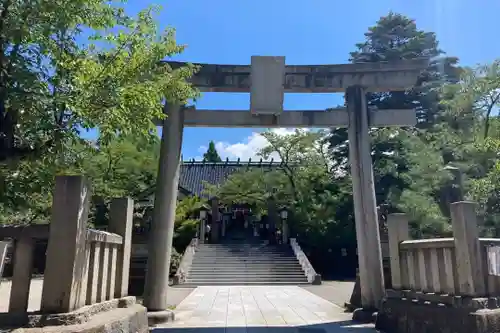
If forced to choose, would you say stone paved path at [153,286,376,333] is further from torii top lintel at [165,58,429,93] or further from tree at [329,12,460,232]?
tree at [329,12,460,232]

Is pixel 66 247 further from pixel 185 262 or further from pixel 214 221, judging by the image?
pixel 214 221

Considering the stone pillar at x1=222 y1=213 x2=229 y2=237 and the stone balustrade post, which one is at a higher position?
the stone pillar at x1=222 y1=213 x2=229 y2=237

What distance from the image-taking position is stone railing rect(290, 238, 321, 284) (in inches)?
789

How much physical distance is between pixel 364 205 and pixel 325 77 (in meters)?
2.80

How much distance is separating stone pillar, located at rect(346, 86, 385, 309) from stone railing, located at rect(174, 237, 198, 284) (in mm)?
13848

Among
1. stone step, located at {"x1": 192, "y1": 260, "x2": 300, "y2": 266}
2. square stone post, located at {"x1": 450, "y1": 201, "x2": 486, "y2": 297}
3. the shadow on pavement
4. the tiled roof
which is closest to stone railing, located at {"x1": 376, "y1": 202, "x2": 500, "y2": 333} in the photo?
square stone post, located at {"x1": 450, "y1": 201, "x2": 486, "y2": 297}

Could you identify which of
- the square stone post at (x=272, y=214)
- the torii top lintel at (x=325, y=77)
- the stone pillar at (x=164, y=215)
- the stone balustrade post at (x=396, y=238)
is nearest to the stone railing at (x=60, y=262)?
the stone pillar at (x=164, y=215)

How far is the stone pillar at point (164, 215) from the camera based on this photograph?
7.56 m

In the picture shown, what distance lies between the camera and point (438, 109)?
24500 millimetres

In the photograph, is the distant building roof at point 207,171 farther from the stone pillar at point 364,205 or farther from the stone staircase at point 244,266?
the stone pillar at point 364,205

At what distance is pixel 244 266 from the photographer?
2370 centimetres

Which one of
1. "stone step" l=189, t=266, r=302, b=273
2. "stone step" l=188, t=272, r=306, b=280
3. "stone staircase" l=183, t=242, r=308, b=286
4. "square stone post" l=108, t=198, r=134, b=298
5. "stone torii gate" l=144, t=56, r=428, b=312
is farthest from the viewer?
"stone step" l=189, t=266, r=302, b=273

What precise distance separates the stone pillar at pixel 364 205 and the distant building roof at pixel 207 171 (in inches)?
1133

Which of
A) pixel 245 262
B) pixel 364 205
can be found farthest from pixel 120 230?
pixel 245 262
